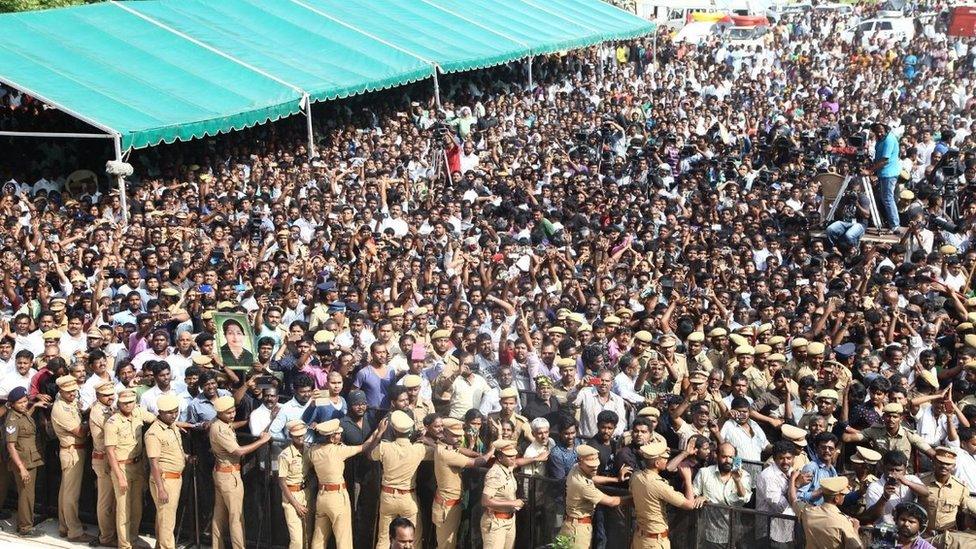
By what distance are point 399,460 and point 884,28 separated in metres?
35.9

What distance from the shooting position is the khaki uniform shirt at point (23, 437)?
9.85 m

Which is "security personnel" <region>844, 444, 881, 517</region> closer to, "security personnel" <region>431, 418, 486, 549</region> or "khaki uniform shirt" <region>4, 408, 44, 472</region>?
"security personnel" <region>431, 418, 486, 549</region>

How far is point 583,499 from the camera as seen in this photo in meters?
8.38

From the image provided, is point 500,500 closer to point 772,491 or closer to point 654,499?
point 654,499

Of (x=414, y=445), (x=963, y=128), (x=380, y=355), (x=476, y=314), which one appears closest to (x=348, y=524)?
(x=414, y=445)

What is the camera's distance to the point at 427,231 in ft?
53.6

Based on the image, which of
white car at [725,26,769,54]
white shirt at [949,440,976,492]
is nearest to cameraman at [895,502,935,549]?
white shirt at [949,440,976,492]

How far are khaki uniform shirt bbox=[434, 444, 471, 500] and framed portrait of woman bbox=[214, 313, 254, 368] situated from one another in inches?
102

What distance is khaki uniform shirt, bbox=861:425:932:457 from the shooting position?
8539 mm

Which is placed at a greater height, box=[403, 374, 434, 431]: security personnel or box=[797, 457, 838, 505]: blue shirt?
box=[403, 374, 434, 431]: security personnel

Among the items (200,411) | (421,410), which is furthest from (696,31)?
(200,411)

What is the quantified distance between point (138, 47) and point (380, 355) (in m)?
11.6

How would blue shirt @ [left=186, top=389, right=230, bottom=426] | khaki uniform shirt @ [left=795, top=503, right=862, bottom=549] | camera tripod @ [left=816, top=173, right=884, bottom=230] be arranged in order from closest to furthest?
khaki uniform shirt @ [left=795, top=503, right=862, bottom=549] < blue shirt @ [left=186, top=389, right=230, bottom=426] < camera tripod @ [left=816, top=173, right=884, bottom=230]

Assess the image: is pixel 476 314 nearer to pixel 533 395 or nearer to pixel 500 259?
pixel 533 395
